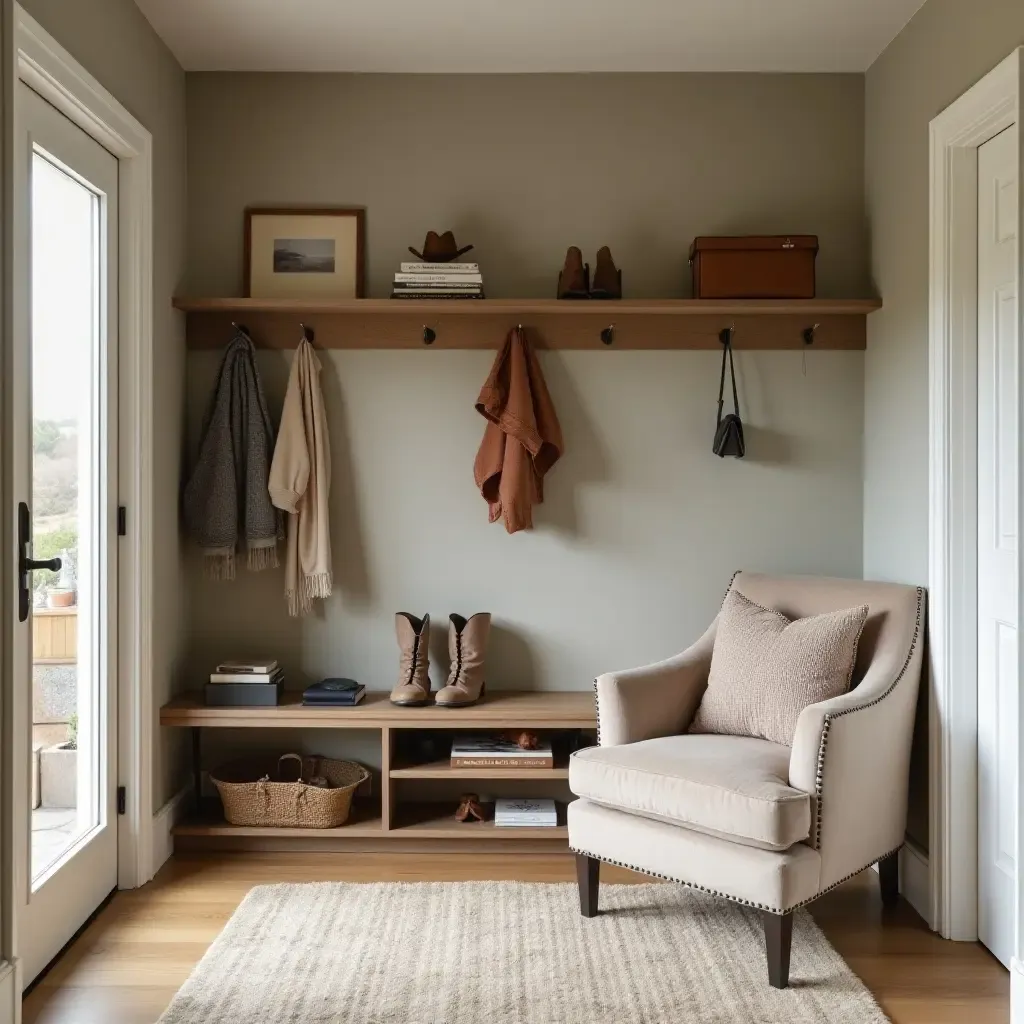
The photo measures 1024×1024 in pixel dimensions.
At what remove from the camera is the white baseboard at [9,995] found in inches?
81.7

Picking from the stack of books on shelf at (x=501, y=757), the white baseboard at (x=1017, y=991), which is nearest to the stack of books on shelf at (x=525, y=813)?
the stack of books on shelf at (x=501, y=757)

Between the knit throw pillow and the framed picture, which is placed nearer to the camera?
the knit throw pillow

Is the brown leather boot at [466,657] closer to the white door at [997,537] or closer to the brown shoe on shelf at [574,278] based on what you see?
the brown shoe on shelf at [574,278]

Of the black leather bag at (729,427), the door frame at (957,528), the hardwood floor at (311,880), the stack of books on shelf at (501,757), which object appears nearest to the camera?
the hardwood floor at (311,880)

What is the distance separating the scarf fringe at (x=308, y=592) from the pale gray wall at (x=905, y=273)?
5.82 ft

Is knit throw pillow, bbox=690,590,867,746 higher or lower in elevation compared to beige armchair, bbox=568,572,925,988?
higher

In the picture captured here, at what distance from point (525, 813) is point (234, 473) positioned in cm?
143

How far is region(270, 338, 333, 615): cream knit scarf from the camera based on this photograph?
131 inches

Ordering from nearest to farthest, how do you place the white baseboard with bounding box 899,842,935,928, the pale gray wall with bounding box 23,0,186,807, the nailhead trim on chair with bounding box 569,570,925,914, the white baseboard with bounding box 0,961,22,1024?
1. the white baseboard with bounding box 0,961,22,1024
2. the nailhead trim on chair with bounding box 569,570,925,914
3. the white baseboard with bounding box 899,842,935,928
4. the pale gray wall with bounding box 23,0,186,807

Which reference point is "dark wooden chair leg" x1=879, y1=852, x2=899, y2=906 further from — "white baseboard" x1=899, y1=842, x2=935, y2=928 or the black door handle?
the black door handle

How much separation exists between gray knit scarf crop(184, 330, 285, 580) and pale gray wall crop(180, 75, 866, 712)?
11cm

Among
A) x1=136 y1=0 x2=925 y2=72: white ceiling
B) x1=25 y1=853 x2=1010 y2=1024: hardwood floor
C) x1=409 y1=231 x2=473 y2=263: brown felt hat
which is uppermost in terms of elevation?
x1=136 y1=0 x2=925 y2=72: white ceiling

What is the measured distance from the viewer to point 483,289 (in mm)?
3398

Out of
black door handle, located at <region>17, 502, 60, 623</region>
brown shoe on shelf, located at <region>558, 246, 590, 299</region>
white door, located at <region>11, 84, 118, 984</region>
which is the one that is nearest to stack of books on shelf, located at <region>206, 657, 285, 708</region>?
white door, located at <region>11, 84, 118, 984</region>
